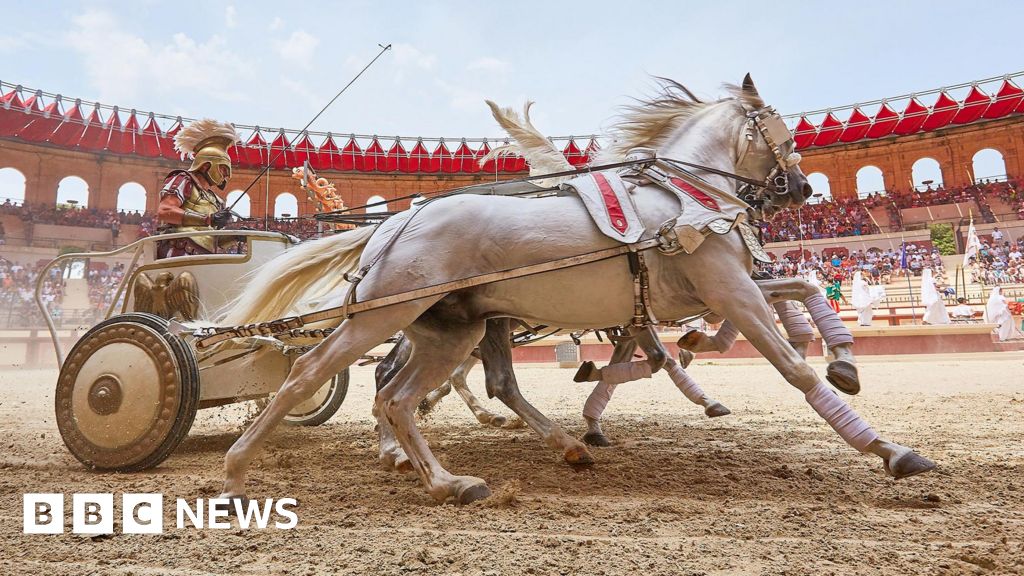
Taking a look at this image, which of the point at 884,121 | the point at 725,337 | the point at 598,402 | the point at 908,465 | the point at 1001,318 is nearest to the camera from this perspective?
the point at 908,465

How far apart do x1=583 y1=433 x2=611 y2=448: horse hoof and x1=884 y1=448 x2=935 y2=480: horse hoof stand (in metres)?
1.73

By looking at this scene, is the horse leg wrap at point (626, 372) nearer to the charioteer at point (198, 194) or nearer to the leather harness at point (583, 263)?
the leather harness at point (583, 263)

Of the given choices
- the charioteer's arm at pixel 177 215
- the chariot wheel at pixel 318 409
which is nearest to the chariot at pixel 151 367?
the charioteer's arm at pixel 177 215

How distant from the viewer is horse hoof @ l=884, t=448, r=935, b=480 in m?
2.09

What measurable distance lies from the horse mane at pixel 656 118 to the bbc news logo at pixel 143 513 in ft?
7.93

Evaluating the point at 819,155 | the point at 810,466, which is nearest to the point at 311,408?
the point at 810,466

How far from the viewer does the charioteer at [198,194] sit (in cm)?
371

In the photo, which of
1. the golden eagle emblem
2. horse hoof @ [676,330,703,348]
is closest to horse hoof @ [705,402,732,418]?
horse hoof @ [676,330,703,348]

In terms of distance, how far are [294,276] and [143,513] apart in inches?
47.8

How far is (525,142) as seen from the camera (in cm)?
431

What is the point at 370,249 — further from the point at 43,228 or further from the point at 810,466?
the point at 43,228

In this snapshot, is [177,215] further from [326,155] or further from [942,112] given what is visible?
[942,112]

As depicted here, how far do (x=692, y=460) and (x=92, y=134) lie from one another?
3225 centimetres

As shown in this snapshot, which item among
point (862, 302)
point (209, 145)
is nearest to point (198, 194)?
point (209, 145)
